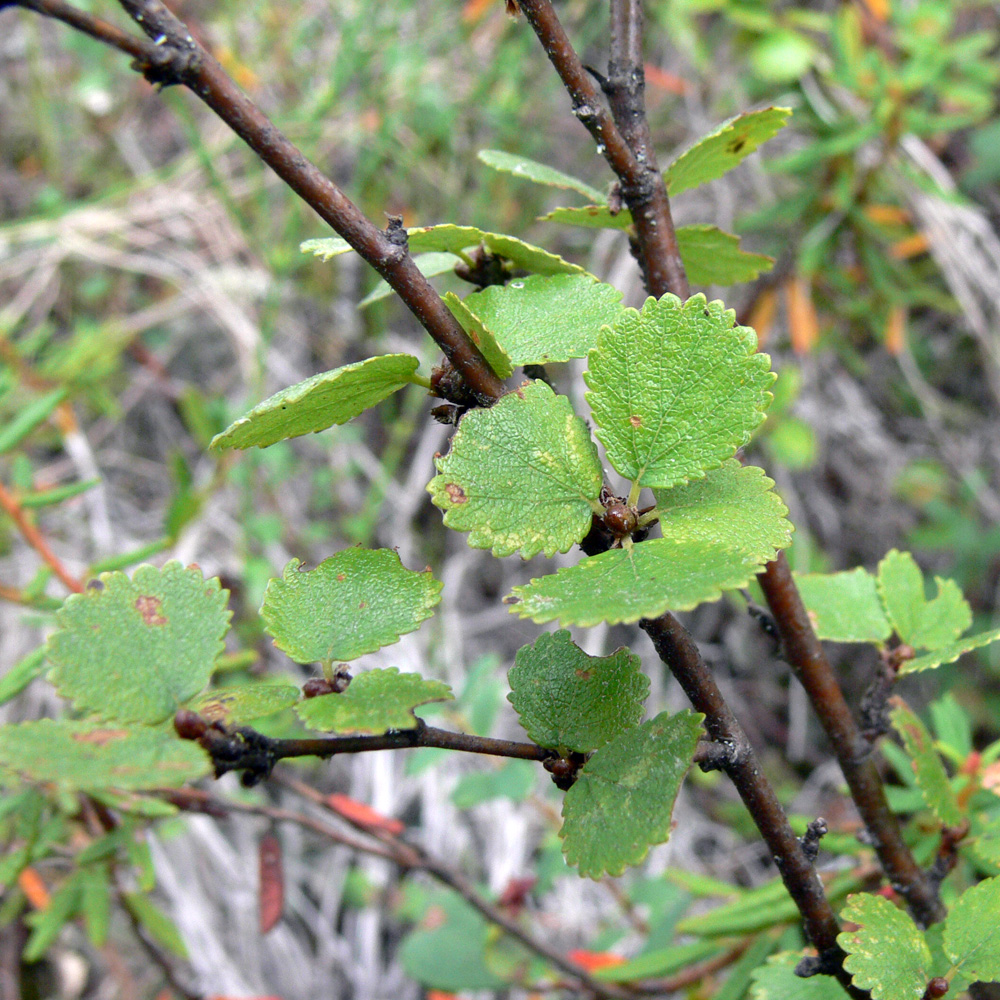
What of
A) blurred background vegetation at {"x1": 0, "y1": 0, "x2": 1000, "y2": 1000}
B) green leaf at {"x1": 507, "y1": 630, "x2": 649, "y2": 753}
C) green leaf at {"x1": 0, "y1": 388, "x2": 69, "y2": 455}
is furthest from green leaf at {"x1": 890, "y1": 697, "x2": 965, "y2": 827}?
blurred background vegetation at {"x1": 0, "y1": 0, "x2": 1000, "y2": 1000}

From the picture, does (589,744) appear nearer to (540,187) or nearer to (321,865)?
(321,865)

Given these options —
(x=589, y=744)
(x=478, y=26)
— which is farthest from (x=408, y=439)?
(x=589, y=744)

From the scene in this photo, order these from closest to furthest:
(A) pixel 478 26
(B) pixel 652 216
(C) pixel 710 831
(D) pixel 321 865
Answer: (B) pixel 652 216 < (D) pixel 321 865 < (C) pixel 710 831 < (A) pixel 478 26

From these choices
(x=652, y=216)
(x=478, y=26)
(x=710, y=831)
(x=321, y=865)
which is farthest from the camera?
(x=478, y=26)

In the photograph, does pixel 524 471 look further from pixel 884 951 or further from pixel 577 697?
pixel 884 951

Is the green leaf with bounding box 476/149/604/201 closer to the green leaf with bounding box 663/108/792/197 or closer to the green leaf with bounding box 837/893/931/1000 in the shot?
the green leaf with bounding box 663/108/792/197

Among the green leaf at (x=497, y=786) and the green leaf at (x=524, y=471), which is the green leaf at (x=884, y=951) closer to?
the green leaf at (x=524, y=471)
